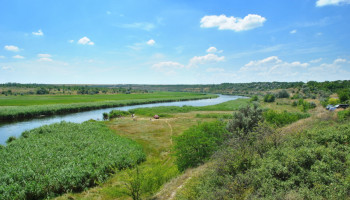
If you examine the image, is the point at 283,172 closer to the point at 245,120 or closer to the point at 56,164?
the point at 245,120

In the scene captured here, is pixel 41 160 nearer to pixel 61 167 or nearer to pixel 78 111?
pixel 61 167

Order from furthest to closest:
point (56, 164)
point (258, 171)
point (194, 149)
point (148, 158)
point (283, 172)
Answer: point (148, 158) < point (56, 164) < point (194, 149) < point (258, 171) < point (283, 172)

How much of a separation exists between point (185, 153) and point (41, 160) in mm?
15413

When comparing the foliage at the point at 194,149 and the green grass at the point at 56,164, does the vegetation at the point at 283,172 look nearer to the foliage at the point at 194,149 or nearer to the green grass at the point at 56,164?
the foliage at the point at 194,149

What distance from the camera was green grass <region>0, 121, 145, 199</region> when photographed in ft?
50.4

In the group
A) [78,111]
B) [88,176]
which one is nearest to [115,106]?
[78,111]

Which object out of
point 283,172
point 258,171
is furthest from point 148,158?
point 283,172

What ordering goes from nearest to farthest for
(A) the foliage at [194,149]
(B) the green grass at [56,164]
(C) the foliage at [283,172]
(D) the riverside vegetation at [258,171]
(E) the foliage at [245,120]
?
(C) the foliage at [283,172], (D) the riverside vegetation at [258,171], (B) the green grass at [56,164], (A) the foliage at [194,149], (E) the foliage at [245,120]

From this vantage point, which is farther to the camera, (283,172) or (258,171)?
(258,171)

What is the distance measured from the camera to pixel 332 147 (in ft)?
36.0

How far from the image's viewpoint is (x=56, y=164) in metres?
19.2

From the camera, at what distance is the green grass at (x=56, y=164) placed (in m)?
15.4

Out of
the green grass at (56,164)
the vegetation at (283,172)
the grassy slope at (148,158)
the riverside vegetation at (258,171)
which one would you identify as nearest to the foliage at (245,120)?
the riverside vegetation at (258,171)

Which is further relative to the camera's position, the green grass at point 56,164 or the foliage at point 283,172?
the green grass at point 56,164
